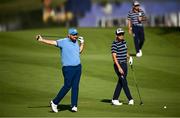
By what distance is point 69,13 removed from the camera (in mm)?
56000

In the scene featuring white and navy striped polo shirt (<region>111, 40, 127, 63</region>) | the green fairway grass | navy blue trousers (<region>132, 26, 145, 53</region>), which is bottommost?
the green fairway grass

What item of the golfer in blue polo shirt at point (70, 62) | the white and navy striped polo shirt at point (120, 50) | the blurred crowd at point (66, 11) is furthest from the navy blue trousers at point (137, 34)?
the blurred crowd at point (66, 11)

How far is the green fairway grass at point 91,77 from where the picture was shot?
72.1 ft

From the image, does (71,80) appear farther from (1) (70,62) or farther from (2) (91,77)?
(2) (91,77)

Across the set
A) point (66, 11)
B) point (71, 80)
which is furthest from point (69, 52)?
point (66, 11)

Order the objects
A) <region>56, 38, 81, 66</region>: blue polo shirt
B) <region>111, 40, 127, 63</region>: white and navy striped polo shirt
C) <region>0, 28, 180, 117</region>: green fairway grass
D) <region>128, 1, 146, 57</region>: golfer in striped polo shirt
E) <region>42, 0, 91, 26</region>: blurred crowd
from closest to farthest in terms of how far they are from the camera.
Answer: <region>56, 38, 81, 66</region>: blue polo shirt → <region>0, 28, 180, 117</region>: green fairway grass → <region>111, 40, 127, 63</region>: white and navy striped polo shirt → <region>128, 1, 146, 57</region>: golfer in striped polo shirt → <region>42, 0, 91, 26</region>: blurred crowd

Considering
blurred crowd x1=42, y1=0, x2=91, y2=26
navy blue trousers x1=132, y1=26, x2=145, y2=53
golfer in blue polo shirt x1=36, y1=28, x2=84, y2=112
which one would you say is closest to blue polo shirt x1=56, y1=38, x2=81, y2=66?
golfer in blue polo shirt x1=36, y1=28, x2=84, y2=112

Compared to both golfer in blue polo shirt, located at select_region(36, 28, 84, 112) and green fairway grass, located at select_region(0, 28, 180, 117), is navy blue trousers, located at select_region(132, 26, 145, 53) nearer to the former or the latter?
green fairway grass, located at select_region(0, 28, 180, 117)

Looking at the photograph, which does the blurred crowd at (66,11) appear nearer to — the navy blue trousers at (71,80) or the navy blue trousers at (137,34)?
the navy blue trousers at (137,34)

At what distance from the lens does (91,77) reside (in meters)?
28.6

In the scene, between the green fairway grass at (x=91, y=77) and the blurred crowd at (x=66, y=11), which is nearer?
the green fairway grass at (x=91, y=77)

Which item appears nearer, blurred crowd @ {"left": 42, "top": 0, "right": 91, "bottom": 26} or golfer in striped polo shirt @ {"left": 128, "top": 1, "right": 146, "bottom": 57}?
golfer in striped polo shirt @ {"left": 128, "top": 1, "right": 146, "bottom": 57}

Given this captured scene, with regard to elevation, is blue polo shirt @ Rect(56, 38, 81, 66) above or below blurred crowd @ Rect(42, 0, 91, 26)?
above

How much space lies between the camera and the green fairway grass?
22.0 meters
